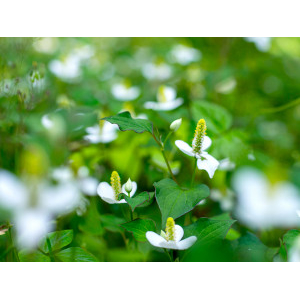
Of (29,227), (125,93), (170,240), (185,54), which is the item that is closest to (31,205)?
(29,227)

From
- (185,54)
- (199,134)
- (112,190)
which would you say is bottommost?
(112,190)

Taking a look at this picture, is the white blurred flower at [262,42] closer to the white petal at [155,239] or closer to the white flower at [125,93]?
the white flower at [125,93]

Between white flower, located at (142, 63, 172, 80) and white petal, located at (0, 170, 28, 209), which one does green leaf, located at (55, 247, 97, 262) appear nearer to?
white petal, located at (0, 170, 28, 209)

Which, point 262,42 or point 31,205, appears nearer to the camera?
point 31,205

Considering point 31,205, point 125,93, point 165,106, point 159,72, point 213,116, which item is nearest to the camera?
point 31,205

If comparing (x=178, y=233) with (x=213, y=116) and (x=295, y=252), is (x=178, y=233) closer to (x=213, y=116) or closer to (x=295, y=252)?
(x=295, y=252)

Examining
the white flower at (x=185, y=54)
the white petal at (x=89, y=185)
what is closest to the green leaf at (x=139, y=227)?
the white petal at (x=89, y=185)

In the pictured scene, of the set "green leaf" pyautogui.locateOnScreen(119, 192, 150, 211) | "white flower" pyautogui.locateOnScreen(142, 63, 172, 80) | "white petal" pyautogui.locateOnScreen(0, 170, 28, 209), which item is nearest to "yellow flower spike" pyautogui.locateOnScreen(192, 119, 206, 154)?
"green leaf" pyautogui.locateOnScreen(119, 192, 150, 211)
